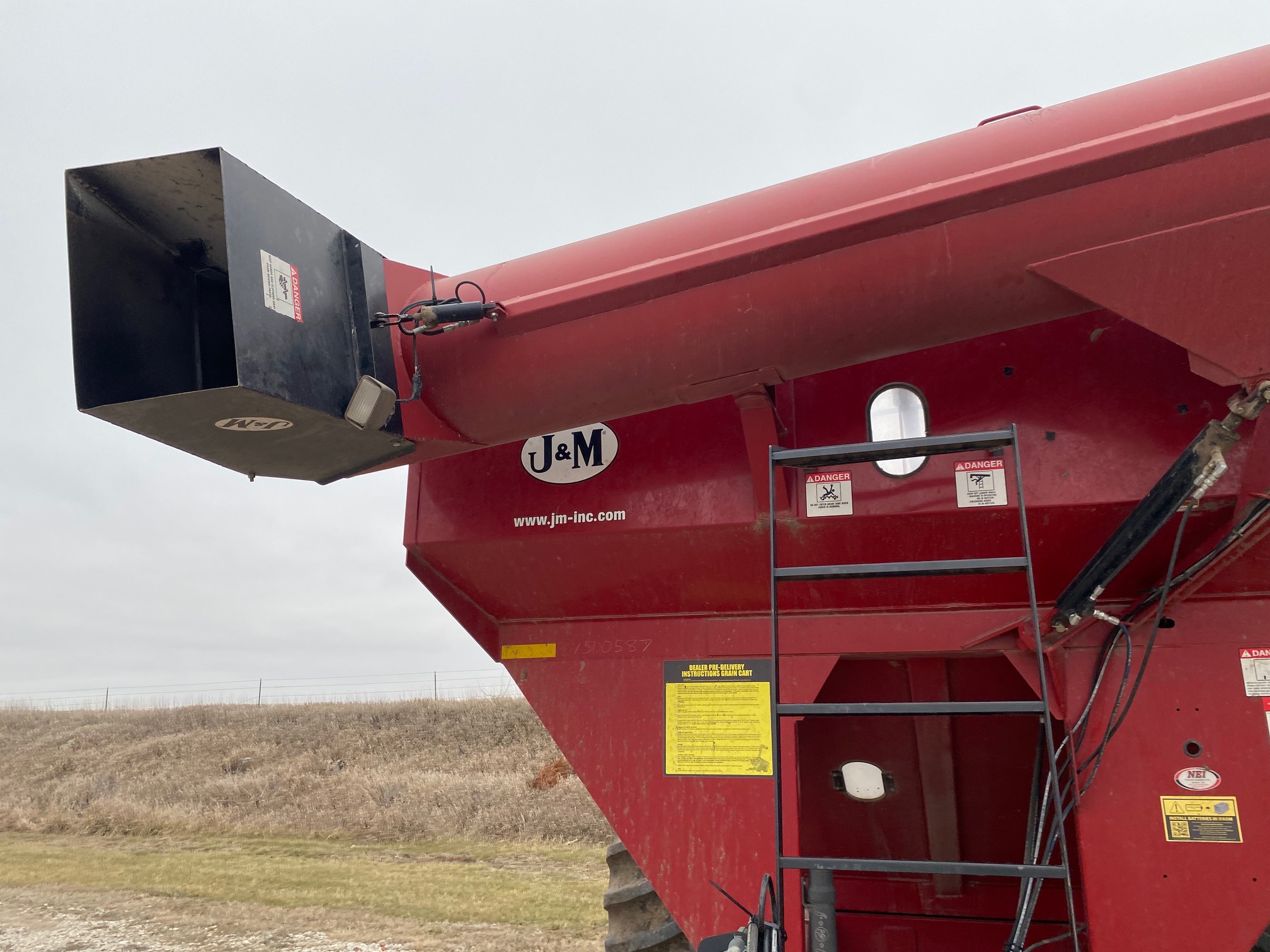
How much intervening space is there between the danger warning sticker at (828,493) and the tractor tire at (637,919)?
162cm

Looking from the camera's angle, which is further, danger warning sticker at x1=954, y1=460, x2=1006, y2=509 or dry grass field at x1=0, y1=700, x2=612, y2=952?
dry grass field at x1=0, y1=700, x2=612, y2=952

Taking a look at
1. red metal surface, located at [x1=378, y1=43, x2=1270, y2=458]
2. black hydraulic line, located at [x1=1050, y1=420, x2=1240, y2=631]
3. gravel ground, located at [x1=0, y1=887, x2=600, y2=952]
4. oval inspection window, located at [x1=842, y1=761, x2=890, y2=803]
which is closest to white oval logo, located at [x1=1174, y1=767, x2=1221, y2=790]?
black hydraulic line, located at [x1=1050, y1=420, x2=1240, y2=631]

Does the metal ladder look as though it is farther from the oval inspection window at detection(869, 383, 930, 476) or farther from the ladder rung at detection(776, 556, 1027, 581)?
the oval inspection window at detection(869, 383, 930, 476)

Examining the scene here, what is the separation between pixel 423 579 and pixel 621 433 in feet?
3.30

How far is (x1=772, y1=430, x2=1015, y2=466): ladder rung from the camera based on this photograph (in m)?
2.26

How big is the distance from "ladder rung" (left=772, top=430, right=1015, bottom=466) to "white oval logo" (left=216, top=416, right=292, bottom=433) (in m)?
1.38

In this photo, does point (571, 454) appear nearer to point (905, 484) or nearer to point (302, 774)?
point (905, 484)

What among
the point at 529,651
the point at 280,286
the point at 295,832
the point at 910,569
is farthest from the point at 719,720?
the point at 295,832

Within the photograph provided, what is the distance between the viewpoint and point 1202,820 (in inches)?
101

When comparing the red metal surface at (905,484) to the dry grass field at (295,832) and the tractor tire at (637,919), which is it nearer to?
the tractor tire at (637,919)

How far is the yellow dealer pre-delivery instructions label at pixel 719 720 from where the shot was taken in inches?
122

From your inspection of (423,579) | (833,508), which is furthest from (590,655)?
(833,508)

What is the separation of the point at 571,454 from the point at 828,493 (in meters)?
0.94

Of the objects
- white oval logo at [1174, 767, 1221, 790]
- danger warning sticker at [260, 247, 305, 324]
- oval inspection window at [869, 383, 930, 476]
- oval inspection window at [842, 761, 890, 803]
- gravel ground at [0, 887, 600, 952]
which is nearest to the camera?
danger warning sticker at [260, 247, 305, 324]
